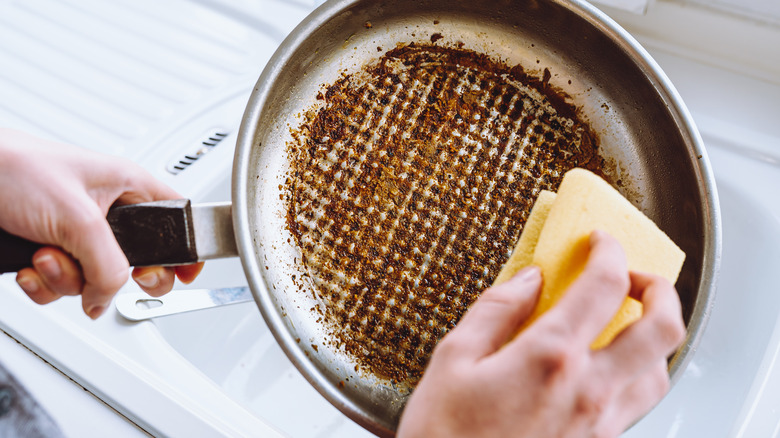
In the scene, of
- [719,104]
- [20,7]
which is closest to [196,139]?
[20,7]

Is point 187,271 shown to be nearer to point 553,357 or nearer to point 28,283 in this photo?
point 28,283

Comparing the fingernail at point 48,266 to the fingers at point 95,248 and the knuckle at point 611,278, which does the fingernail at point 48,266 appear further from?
the knuckle at point 611,278

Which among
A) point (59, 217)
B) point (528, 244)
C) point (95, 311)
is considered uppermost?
point (528, 244)

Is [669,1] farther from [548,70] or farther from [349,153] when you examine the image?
[349,153]

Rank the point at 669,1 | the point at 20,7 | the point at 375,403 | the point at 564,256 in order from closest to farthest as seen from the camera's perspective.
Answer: the point at 564,256 < the point at 375,403 < the point at 669,1 < the point at 20,7

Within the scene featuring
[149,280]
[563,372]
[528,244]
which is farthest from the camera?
[149,280]

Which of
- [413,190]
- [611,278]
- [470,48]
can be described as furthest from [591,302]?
[470,48]
